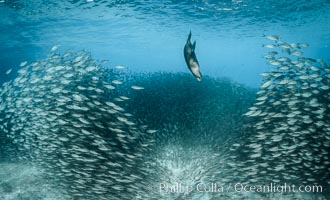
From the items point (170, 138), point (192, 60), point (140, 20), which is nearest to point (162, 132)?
point (170, 138)

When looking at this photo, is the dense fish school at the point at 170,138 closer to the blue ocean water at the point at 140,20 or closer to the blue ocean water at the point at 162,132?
the blue ocean water at the point at 162,132

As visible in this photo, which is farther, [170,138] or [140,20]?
[140,20]

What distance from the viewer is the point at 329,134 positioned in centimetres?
708

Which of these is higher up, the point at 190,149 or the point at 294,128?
the point at 294,128

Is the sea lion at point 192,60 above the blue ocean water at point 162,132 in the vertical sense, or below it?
above

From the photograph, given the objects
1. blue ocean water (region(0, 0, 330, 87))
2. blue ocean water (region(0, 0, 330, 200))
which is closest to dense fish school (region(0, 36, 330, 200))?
blue ocean water (region(0, 0, 330, 200))

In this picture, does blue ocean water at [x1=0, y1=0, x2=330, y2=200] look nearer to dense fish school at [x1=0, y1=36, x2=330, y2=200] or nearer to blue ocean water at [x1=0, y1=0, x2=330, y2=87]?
dense fish school at [x1=0, y1=36, x2=330, y2=200]

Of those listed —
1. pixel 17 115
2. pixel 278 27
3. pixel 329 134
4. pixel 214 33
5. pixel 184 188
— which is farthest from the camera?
pixel 214 33

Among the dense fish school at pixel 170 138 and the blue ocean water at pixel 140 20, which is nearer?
the dense fish school at pixel 170 138

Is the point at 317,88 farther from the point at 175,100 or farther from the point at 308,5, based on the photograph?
the point at 308,5

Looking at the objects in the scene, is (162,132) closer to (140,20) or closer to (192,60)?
(192,60)

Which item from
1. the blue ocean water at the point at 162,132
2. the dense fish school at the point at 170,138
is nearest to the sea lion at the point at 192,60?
the dense fish school at the point at 170,138

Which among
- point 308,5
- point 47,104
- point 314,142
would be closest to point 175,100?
point 47,104

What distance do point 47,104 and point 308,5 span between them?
22871mm
